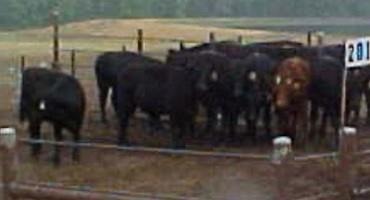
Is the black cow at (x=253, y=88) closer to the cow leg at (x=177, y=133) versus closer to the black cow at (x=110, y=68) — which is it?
the cow leg at (x=177, y=133)

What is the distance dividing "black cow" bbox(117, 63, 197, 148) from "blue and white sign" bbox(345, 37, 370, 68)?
17.0ft

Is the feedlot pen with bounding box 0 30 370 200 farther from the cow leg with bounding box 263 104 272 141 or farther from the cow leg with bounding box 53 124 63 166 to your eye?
the cow leg with bounding box 263 104 272 141

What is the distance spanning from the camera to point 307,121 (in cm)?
1659

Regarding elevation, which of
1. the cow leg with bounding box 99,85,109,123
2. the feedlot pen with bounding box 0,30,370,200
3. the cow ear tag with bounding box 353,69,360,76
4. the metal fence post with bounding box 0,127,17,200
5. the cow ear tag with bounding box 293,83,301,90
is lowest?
the feedlot pen with bounding box 0,30,370,200

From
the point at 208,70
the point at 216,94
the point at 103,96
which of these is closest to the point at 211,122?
the point at 216,94

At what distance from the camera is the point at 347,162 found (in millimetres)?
9523

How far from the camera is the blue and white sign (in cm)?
1116

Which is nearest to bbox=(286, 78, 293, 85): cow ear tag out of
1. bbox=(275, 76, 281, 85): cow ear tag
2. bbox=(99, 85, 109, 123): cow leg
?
bbox=(275, 76, 281, 85): cow ear tag

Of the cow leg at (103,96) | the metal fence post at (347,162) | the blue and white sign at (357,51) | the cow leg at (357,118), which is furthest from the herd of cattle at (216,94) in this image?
the metal fence post at (347,162)

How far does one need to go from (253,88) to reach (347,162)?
764 cm

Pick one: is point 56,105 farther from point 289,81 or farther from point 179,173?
point 289,81

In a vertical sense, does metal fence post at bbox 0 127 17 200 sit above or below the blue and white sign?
below

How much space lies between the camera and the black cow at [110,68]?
18.3m

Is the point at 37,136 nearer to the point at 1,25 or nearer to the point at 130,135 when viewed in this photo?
the point at 130,135
